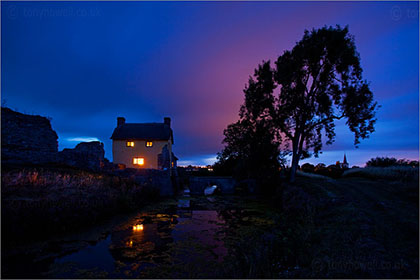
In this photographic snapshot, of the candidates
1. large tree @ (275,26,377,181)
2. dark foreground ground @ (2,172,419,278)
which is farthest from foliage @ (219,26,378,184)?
dark foreground ground @ (2,172,419,278)

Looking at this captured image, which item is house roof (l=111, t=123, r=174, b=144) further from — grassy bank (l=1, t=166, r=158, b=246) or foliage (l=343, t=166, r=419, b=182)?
foliage (l=343, t=166, r=419, b=182)

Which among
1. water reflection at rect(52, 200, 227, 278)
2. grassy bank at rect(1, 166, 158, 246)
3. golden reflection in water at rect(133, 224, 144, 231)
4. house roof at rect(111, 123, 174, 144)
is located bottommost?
golden reflection in water at rect(133, 224, 144, 231)

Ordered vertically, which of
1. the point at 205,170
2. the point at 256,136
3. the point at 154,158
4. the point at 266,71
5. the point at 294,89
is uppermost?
the point at 266,71

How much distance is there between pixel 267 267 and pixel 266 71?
1732cm

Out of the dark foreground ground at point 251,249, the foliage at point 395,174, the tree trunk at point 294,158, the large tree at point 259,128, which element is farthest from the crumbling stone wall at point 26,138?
the foliage at point 395,174

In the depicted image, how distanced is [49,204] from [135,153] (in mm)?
25920

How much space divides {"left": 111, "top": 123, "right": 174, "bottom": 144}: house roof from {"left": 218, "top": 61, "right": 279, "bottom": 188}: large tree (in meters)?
15.7

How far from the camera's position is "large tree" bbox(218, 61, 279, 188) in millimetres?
18797

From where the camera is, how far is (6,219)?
23.4ft

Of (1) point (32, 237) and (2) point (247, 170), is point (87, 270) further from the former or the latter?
(2) point (247, 170)

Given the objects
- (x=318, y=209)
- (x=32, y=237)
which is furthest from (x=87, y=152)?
(x=318, y=209)

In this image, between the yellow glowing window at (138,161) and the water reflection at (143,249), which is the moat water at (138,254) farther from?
the yellow glowing window at (138,161)

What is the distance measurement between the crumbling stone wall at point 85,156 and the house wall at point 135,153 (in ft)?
→ 48.3

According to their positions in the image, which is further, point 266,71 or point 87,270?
point 266,71
